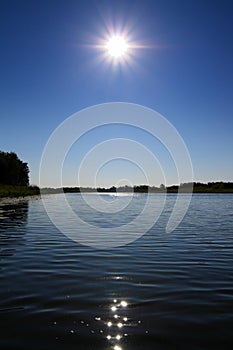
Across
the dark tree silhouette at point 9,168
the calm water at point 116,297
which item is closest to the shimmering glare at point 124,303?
the calm water at point 116,297

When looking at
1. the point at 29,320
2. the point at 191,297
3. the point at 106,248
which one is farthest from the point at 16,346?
the point at 106,248

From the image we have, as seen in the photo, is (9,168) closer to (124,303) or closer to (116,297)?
(116,297)

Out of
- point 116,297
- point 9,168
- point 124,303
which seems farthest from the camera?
point 9,168

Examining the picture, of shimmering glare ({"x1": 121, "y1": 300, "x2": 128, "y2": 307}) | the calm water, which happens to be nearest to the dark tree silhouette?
the calm water

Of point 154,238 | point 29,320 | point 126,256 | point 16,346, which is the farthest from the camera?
point 154,238

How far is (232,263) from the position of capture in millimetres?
15109

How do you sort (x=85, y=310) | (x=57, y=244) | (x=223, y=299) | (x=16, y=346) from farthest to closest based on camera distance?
(x=57, y=244), (x=223, y=299), (x=85, y=310), (x=16, y=346)

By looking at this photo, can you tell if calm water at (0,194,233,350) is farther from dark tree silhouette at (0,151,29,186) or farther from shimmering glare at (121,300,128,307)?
dark tree silhouette at (0,151,29,186)

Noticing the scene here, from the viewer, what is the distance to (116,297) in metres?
10.2

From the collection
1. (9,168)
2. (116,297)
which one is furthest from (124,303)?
(9,168)

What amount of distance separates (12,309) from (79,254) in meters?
8.14

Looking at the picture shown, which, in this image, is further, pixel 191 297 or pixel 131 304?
pixel 191 297

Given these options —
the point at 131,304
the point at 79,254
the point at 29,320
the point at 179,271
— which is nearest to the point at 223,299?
the point at 131,304

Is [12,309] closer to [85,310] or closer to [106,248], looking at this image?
[85,310]
